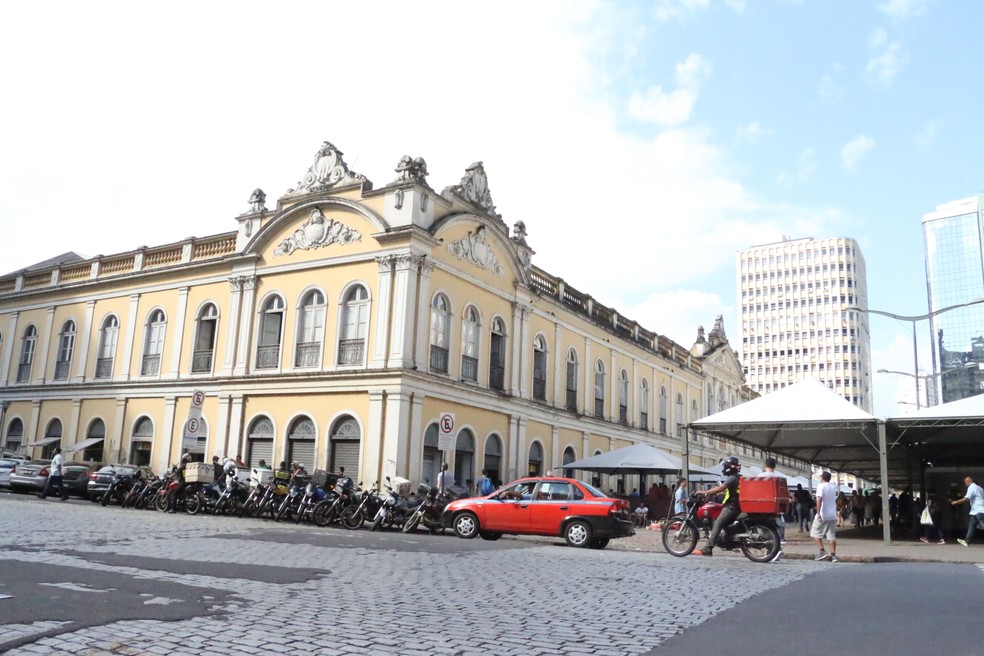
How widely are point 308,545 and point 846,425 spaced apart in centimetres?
1317

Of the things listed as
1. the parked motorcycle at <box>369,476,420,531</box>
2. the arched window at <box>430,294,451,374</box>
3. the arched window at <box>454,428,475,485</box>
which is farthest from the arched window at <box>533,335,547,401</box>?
the parked motorcycle at <box>369,476,420,531</box>

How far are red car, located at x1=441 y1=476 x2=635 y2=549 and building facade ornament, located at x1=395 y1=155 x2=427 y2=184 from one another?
413 inches

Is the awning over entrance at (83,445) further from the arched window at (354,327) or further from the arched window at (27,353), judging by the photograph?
the arched window at (354,327)

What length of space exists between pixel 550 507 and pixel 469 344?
10.6 m

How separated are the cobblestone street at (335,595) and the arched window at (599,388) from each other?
21.9m

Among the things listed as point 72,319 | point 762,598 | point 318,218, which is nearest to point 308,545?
point 762,598

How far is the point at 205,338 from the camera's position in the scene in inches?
1144

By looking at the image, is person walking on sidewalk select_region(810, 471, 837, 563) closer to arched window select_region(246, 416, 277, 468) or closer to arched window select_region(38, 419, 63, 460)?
arched window select_region(246, 416, 277, 468)

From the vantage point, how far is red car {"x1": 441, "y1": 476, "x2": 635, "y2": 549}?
54.1 feet

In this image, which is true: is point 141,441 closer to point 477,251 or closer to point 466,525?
point 477,251

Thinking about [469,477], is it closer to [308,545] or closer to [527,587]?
[308,545]

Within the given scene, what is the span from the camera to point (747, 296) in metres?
126

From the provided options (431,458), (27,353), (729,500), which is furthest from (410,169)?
(27,353)

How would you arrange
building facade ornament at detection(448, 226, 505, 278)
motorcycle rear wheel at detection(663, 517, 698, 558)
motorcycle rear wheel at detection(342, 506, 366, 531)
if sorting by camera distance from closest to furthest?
motorcycle rear wheel at detection(663, 517, 698, 558), motorcycle rear wheel at detection(342, 506, 366, 531), building facade ornament at detection(448, 226, 505, 278)
